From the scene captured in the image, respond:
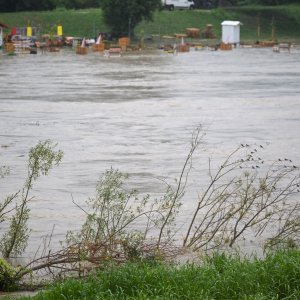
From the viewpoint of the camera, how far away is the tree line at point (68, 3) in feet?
310

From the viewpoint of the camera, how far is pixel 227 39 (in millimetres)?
85125

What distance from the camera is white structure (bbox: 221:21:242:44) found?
8444cm

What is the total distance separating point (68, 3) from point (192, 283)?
94.0 meters

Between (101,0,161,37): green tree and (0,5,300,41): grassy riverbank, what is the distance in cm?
253

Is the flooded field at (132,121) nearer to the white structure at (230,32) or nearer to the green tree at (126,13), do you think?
the green tree at (126,13)

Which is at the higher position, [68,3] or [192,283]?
[68,3]

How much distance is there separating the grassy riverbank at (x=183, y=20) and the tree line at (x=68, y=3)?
235 centimetres

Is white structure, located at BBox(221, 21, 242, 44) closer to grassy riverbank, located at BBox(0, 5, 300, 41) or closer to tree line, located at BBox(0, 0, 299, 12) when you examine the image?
grassy riverbank, located at BBox(0, 5, 300, 41)

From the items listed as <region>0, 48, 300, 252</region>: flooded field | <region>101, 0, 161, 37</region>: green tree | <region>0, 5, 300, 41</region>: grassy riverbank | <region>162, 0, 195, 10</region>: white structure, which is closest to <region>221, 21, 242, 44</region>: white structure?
<region>0, 5, 300, 41</region>: grassy riverbank

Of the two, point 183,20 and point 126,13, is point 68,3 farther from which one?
point 126,13

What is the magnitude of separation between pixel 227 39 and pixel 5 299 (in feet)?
253

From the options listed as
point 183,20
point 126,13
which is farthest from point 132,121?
point 183,20

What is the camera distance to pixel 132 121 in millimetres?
26219

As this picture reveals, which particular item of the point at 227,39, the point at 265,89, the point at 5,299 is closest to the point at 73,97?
the point at 265,89
